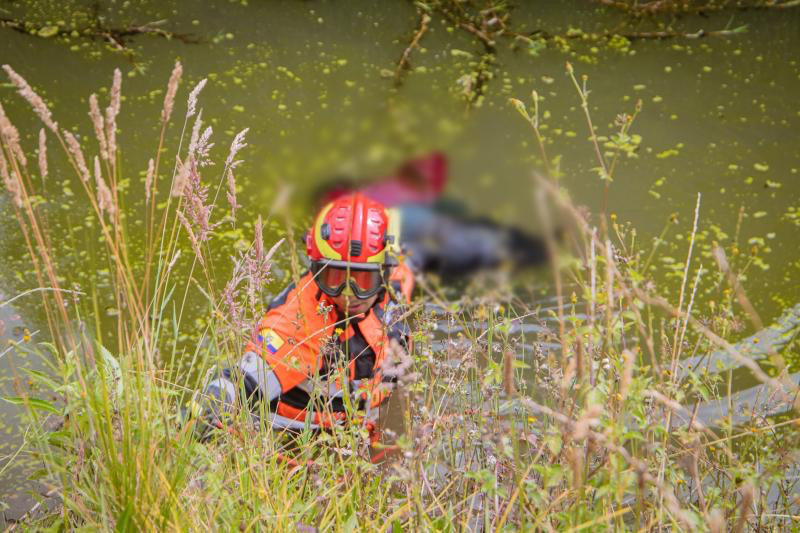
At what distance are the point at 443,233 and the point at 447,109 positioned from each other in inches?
58.3

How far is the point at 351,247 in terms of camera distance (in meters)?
2.78

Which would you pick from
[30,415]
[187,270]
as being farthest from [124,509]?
[187,270]

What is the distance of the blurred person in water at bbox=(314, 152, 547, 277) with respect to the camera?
4.66m

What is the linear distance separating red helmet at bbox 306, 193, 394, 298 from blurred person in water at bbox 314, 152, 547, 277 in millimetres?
1475

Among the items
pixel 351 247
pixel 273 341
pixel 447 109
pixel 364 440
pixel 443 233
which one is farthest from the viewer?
pixel 447 109

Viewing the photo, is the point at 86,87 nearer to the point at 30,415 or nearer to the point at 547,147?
the point at 547,147

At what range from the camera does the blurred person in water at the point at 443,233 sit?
4.66m

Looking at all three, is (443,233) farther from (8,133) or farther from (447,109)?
(8,133)

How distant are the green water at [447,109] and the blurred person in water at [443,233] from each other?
113 millimetres

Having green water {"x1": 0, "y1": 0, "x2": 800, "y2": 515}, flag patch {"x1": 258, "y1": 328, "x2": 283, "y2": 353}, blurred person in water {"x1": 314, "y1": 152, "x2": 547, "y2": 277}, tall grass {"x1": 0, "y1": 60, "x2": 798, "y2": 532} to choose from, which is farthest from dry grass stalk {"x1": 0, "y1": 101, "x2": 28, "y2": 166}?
blurred person in water {"x1": 314, "y1": 152, "x2": 547, "y2": 277}

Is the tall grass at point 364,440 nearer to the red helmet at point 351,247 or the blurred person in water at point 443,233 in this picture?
the red helmet at point 351,247

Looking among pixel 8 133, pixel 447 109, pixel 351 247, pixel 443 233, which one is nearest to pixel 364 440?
pixel 8 133

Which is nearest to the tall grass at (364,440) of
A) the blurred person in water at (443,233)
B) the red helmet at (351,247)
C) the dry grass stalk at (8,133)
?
the dry grass stalk at (8,133)

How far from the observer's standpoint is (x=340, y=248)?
9.25ft
